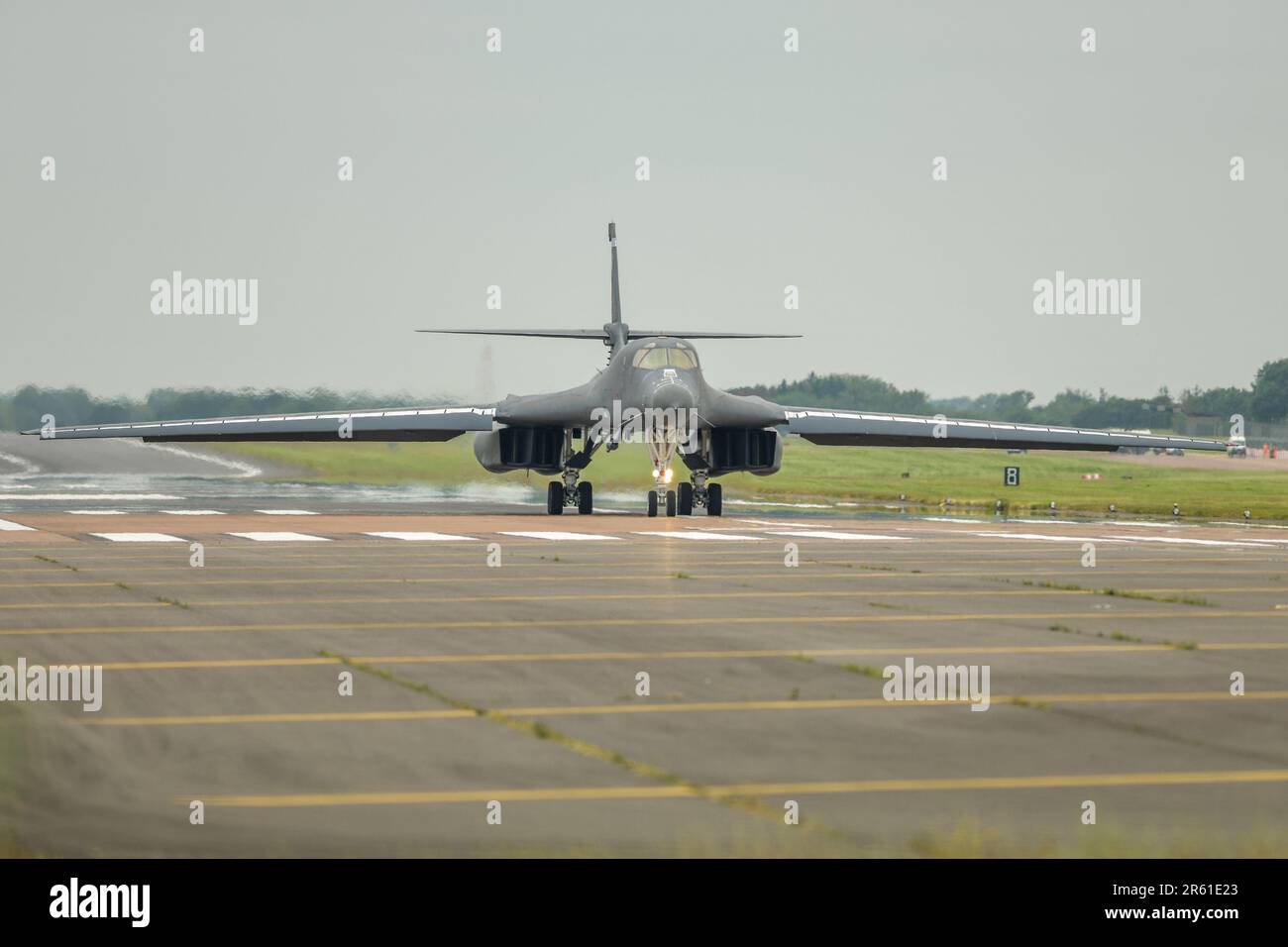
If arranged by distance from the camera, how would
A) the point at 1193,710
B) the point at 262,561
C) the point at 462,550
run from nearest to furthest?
the point at 1193,710
the point at 262,561
the point at 462,550

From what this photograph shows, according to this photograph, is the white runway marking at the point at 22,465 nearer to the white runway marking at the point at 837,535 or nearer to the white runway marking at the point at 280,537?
the white runway marking at the point at 280,537

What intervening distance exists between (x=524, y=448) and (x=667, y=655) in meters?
32.0

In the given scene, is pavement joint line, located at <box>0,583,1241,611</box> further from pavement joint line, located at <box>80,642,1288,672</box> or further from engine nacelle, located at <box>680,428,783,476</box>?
engine nacelle, located at <box>680,428,783,476</box>

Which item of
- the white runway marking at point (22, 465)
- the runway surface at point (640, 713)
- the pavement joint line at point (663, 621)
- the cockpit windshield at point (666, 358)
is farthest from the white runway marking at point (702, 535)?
the white runway marking at point (22, 465)

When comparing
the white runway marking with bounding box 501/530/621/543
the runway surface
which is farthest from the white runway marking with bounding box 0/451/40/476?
the runway surface

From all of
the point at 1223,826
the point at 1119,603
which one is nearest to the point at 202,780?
the point at 1223,826

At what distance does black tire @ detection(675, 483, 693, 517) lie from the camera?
42469 millimetres

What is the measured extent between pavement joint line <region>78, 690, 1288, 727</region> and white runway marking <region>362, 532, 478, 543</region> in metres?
19.7

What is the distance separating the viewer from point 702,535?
33.2 meters

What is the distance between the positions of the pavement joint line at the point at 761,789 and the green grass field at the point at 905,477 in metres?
39.9

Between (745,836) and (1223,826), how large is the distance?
81.8 inches

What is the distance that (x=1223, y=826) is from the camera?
306 inches

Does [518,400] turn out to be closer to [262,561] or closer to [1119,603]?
[262,561]
